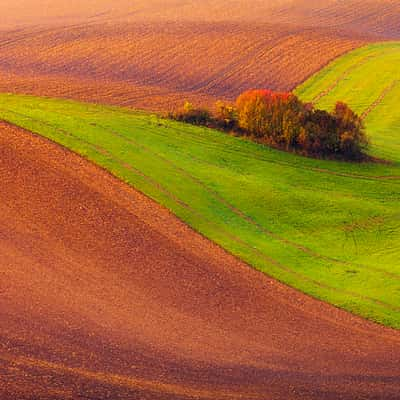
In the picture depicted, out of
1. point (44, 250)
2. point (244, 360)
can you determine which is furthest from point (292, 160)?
point (244, 360)

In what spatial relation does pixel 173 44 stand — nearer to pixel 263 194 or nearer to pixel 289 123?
pixel 289 123

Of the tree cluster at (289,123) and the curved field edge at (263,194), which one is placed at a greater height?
the tree cluster at (289,123)

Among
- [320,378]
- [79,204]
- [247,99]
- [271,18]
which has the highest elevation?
[271,18]

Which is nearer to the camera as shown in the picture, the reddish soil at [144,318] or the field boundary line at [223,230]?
the reddish soil at [144,318]

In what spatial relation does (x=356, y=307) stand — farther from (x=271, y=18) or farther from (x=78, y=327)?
(x=271, y=18)

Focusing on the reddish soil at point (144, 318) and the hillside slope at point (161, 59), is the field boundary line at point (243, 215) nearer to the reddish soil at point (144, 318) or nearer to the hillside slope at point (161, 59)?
the reddish soil at point (144, 318)

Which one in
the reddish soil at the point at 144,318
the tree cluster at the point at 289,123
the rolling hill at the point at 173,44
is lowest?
the reddish soil at the point at 144,318

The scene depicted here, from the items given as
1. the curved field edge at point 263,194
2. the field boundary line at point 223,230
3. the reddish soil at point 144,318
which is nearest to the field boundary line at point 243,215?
the curved field edge at point 263,194

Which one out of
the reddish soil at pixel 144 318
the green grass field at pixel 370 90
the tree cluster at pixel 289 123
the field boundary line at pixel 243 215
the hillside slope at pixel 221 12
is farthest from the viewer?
the hillside slope at pixel 221 12
